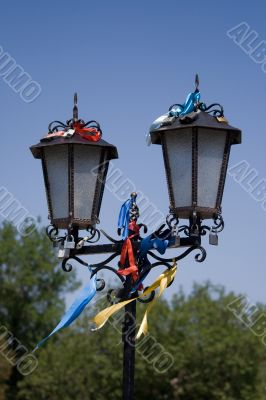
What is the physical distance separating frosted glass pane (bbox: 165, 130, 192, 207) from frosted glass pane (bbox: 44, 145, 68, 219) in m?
0.76

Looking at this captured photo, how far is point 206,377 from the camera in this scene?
34219 millimetres

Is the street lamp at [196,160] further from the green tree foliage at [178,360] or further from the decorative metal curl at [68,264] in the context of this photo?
the green tree foliage at [178,360]

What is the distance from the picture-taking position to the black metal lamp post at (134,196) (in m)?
5.09

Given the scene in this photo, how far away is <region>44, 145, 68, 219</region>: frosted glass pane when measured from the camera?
18.1 ft

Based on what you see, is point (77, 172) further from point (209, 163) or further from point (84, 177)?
point (209, 163)

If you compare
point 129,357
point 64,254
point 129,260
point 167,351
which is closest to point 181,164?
point 129,260

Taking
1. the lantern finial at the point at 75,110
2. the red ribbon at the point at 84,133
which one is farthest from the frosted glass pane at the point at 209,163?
the lantern finial at the point at 75,110

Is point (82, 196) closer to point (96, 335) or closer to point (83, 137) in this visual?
point (83, 137)

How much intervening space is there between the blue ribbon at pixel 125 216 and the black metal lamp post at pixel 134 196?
30mm

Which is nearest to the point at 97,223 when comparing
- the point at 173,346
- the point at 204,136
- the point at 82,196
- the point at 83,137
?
the point at 82,196

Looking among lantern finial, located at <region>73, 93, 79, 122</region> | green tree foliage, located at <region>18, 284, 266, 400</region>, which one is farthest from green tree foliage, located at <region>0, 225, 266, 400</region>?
lantern finial, located at <region>73, 93, 79, 122</region>

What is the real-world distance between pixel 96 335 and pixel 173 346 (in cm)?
374

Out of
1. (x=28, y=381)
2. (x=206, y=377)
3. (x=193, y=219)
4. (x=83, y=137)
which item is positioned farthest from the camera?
(x=28, y=381)

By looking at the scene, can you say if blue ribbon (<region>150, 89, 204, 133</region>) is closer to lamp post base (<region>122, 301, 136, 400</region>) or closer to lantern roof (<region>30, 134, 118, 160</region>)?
lantern roof (<region>30, 134, 118, 160</region>)
